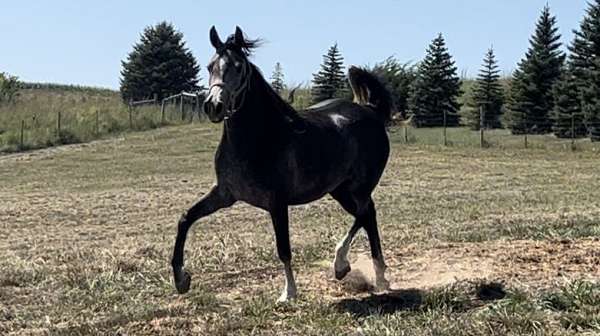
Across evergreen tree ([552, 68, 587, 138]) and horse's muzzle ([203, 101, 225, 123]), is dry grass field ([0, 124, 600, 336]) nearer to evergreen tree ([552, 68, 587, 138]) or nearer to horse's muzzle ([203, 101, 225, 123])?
horse's muzzle ([203, 101, 225, 123])

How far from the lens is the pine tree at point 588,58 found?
41094 millimetres

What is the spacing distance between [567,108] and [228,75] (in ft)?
128

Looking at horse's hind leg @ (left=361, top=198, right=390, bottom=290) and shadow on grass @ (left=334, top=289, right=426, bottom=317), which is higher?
horse's hind leg @ (left=361, top=198, right=390, bottom=290)

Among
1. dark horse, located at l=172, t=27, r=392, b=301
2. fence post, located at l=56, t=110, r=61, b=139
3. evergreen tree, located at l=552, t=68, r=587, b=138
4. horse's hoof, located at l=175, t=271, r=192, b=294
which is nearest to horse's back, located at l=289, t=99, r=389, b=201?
dark horse, located at l=172, t=27, r=392, b=301

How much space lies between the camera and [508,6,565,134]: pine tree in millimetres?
44062

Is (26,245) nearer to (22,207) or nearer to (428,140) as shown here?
(22,207)

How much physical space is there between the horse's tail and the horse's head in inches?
76.6

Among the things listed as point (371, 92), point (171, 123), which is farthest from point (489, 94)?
point (371, 92)

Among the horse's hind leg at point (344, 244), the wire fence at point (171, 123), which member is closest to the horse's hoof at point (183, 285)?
the horse's hind leg at point (344, 244)

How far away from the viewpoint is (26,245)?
11.3 m

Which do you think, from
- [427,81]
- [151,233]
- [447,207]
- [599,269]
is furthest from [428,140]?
[599,269]

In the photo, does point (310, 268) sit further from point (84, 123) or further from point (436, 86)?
point (436, 86)

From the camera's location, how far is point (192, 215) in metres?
6.43

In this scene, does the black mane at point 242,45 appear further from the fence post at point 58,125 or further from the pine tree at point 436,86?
the pine tree at point 436,86
